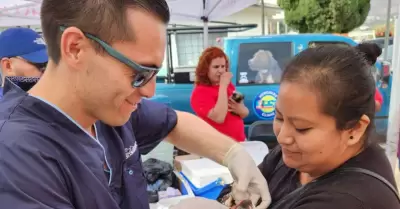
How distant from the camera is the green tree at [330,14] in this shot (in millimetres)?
8891

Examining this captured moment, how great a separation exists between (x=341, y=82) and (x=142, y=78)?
0.53 m

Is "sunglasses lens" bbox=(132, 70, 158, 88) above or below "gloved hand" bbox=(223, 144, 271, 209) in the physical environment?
above

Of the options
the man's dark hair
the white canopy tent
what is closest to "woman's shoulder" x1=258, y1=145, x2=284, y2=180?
the man's dark hair

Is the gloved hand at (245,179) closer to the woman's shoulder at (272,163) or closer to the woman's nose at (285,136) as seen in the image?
the woman's shoulder at (272,163)

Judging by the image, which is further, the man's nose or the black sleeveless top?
the man's nose

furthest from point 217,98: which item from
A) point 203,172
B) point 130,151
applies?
point 130,151

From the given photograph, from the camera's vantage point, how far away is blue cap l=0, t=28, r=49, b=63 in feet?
7.17

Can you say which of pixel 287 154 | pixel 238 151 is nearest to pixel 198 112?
pixel 238 151

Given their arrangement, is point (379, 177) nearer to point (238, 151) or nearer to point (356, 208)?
point (356, 208)

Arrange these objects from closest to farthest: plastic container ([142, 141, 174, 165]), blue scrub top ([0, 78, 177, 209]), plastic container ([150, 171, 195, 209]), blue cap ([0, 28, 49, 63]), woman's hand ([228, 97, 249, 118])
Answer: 1. blue scrub top ([0, 78, 177, 209])
2. plastic container ([150, 171, 195, 209])
3. blue cap ([0, 28, 49, 63])
4. plastic container ([142, 141, 174, 165])
5. woman's hand ([228, 97, 249, 118])

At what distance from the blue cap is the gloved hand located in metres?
1.29

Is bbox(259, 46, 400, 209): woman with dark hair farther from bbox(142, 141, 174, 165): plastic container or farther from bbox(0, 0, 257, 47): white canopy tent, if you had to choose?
bbox(0, 0, 257, 47): white canopy tent

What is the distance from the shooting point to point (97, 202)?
0.97 meters

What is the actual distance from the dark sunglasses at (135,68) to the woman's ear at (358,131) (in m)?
0.56
